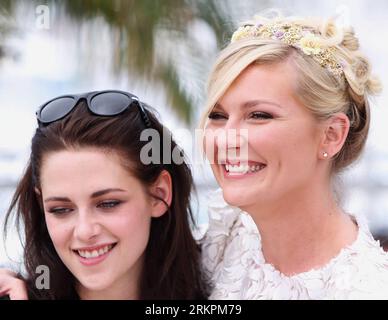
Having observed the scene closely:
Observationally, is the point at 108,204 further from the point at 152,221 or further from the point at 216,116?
the point at 216,116

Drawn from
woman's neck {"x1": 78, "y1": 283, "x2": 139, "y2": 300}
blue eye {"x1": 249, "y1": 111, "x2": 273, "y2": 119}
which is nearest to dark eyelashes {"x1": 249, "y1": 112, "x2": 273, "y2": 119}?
blue eye {"x1": 249, "y1": 111, "x2": 273, "y2": 119}

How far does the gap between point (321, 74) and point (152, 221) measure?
747 mm

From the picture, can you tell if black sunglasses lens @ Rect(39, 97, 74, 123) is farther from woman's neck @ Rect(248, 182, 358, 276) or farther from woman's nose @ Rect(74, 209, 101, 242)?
woman's neck @ Rect(248, 182, 358, 276)

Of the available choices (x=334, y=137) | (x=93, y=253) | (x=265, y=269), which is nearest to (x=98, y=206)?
(x=93, y=253)

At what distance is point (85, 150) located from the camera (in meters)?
1.88

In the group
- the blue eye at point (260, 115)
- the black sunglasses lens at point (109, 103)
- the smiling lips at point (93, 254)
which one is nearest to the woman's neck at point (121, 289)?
the smiling lips at point (93, 254)

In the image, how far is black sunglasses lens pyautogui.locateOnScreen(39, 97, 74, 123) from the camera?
192 cm

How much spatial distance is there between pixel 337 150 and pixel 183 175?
0.52 metres

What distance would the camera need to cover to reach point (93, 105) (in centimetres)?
192

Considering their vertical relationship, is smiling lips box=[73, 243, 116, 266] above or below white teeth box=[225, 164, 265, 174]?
below

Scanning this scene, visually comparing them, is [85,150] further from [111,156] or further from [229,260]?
[229,260]

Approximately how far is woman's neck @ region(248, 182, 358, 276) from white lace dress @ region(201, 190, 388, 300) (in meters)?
0.05
